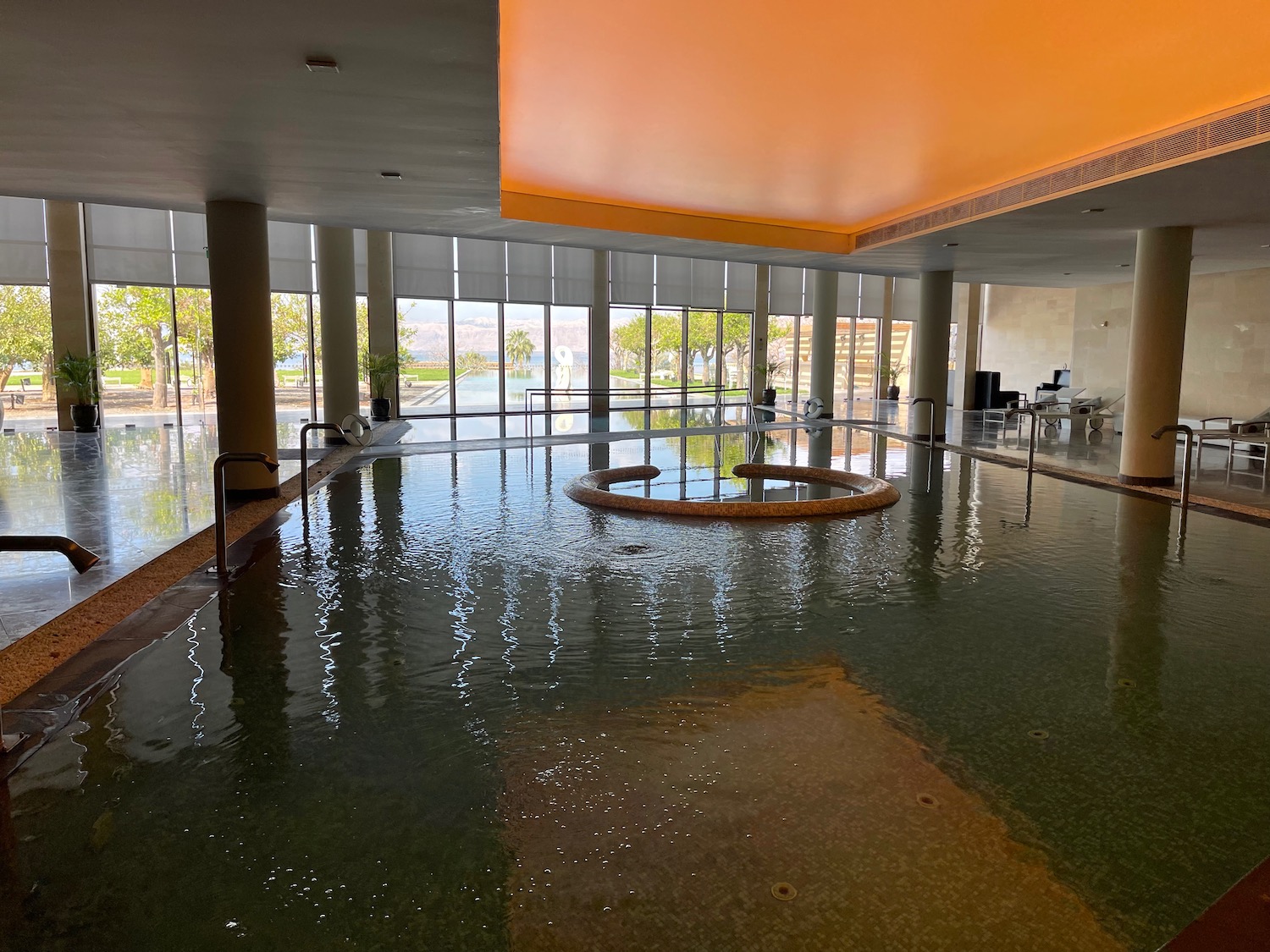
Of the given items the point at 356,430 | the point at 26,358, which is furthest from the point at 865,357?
the point at 26,358

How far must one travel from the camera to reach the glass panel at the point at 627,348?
2200cm

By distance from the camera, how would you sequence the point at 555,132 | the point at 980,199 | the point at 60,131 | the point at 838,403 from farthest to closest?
the point at 838,403 < the point at 980,199 < the point at 555,132 < the point at 60,131

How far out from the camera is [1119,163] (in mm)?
7242

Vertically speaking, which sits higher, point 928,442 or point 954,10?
point 954,10

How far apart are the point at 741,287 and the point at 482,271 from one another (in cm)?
768

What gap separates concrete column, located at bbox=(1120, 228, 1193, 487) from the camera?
9.58 metres

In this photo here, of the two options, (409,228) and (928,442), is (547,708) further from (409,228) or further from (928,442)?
(928,442)

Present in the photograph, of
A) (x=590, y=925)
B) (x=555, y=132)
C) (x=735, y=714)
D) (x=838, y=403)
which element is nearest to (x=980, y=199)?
(x=555, y=132)

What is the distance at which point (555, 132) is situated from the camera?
755cm

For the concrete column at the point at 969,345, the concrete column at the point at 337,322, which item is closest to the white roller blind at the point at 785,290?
the concrete column at the point at 969,345

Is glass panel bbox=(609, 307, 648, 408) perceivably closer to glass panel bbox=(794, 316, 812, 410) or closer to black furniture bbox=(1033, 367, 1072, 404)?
glass panel bbox=(794, 316, 812, 410)

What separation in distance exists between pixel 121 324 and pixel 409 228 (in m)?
9.61

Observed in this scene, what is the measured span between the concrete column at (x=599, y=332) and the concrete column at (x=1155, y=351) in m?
12.8

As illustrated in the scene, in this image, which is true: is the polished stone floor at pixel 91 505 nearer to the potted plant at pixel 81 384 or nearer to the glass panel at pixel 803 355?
the potted plant at pixel 81 384
